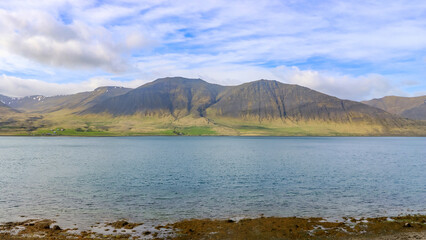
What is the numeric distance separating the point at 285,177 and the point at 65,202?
44.4 metres

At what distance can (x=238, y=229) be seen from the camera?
3102cm

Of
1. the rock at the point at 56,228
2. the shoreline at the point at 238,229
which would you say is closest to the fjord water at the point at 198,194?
the rock at the point at 56,228

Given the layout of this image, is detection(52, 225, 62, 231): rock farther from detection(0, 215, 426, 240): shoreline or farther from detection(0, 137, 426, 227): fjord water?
detection(0, 137, 426, 227): fjord water

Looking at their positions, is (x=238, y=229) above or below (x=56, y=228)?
below

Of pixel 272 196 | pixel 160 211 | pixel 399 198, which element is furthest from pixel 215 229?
pixel 399 198

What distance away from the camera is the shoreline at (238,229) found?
95.0 ft

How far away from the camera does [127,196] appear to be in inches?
1829

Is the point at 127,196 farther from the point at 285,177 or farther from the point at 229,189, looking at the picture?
the point at 285,177

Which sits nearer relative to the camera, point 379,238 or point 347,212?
point 379,238

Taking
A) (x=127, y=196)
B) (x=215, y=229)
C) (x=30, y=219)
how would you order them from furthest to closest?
(x=127, y=196) → (x=30, y=219) → (x=215, y=229)

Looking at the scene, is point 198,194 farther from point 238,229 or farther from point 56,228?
point 56,228

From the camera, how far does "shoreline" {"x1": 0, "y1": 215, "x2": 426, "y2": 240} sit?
29.0 m

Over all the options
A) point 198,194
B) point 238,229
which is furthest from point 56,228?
point 198,194

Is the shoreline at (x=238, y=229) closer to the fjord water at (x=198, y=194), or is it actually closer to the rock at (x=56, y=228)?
the rock at (x=56, y=228)
